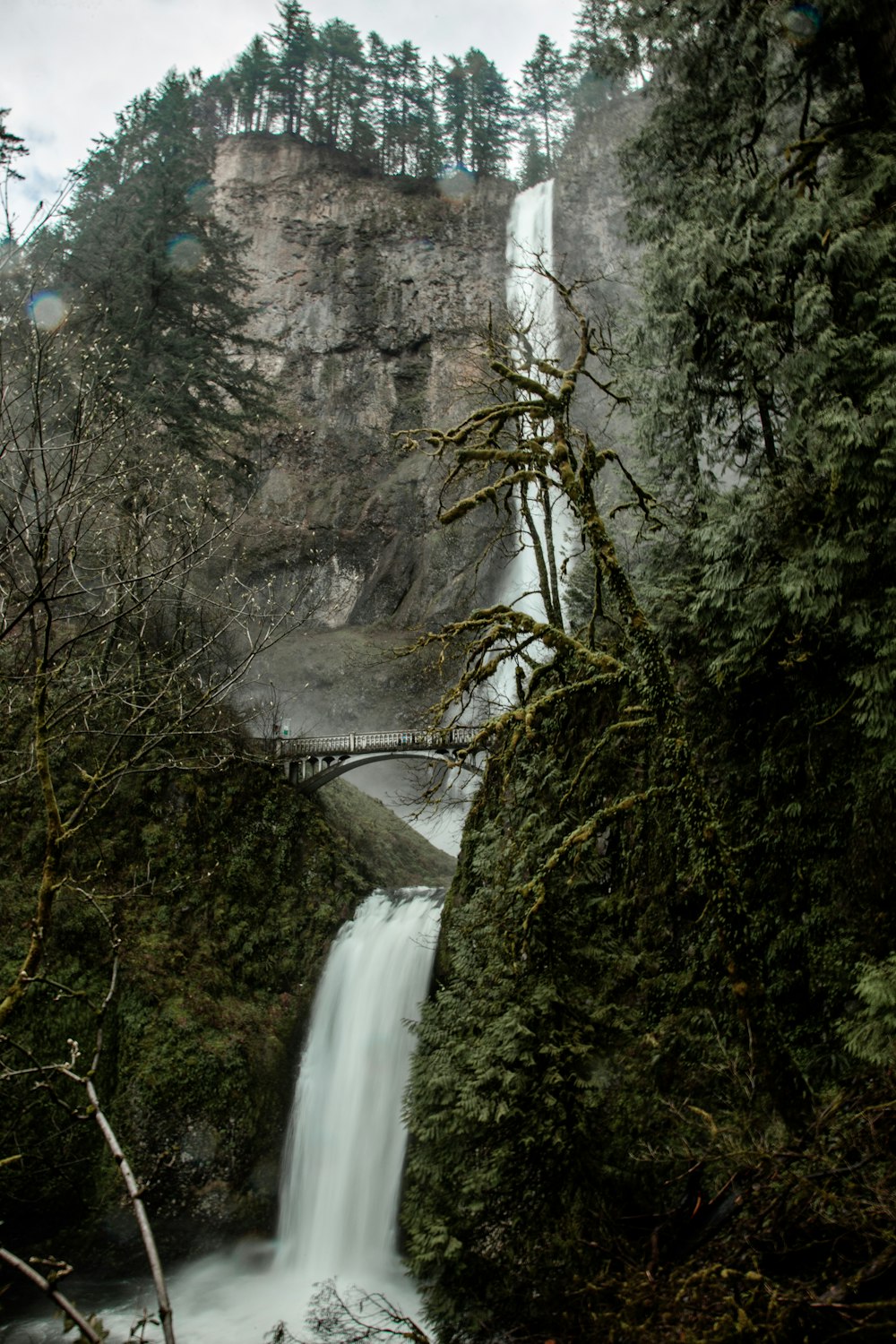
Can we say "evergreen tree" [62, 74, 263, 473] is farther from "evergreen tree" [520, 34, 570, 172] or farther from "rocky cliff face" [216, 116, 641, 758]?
"evergreen tree" [520, 34, 570, 172]

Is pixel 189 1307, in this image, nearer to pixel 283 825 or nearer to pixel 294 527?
pixel 283 825

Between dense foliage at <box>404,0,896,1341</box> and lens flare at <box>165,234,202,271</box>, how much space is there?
1290cm

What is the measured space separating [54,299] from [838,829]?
21.4 m

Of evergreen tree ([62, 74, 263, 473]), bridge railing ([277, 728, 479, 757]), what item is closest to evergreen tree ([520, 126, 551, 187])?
evergreen tree ([62, 74, 263, 473])

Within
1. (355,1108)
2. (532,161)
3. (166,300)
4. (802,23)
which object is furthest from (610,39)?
(532,161)

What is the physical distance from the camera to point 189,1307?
39.8 feet

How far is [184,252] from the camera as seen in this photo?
2019 centimetres

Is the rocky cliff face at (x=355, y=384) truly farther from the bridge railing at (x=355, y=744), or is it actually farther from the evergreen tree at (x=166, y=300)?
the bridge railing at (x=355, y=744)

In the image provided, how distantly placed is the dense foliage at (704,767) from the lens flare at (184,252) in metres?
12.9

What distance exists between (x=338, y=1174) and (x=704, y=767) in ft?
33.6

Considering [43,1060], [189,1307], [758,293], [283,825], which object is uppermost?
[758,293]

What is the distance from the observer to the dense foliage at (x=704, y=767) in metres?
6.54

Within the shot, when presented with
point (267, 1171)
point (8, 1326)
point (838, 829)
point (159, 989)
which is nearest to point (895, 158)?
point (838, 829)

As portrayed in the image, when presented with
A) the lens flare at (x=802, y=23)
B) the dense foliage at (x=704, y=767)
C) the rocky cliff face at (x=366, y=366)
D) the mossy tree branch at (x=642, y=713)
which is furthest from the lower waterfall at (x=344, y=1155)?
the lens flare at (x=802, y=23)
